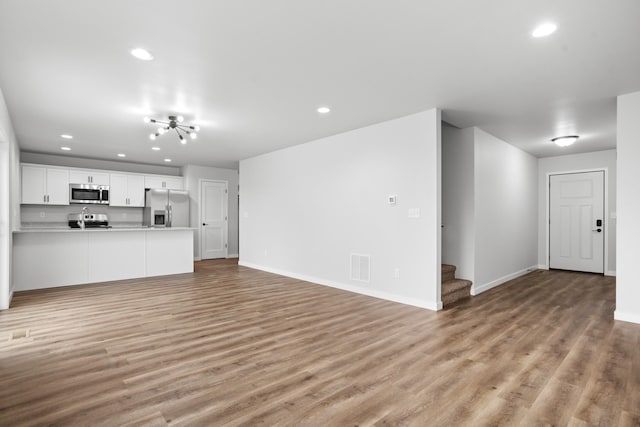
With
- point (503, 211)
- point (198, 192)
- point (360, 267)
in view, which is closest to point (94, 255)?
point (198, 192)

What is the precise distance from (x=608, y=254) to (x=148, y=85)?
28.6 ft

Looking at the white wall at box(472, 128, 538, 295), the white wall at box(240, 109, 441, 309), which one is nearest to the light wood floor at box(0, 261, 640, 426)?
the white wall at box(240, 109, 441, 309)

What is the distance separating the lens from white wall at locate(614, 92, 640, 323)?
378 centimetres

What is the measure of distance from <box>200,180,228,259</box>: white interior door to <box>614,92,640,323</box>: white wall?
342 inches

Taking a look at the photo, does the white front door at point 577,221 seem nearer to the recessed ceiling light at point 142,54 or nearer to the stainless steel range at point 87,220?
the recessed ceiling light at point 142,54

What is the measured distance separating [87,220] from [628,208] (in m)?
10.1

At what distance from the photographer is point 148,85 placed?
3.67 metres

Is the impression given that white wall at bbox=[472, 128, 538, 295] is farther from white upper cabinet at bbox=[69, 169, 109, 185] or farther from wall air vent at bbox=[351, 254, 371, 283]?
white upper cabinet at bbox=[69, 169, 109, 185]

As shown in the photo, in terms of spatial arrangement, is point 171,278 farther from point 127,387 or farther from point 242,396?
point 242,396

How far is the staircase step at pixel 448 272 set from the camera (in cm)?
502

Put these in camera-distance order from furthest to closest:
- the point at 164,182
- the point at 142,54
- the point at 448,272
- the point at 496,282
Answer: the point at 164,182
the point at 496,282
the point at 448,272
the point at 142,54

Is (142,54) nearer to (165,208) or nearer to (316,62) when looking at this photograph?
(316,62)

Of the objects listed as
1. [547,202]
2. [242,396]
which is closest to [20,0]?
[242,396]

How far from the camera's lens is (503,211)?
6121 mm
